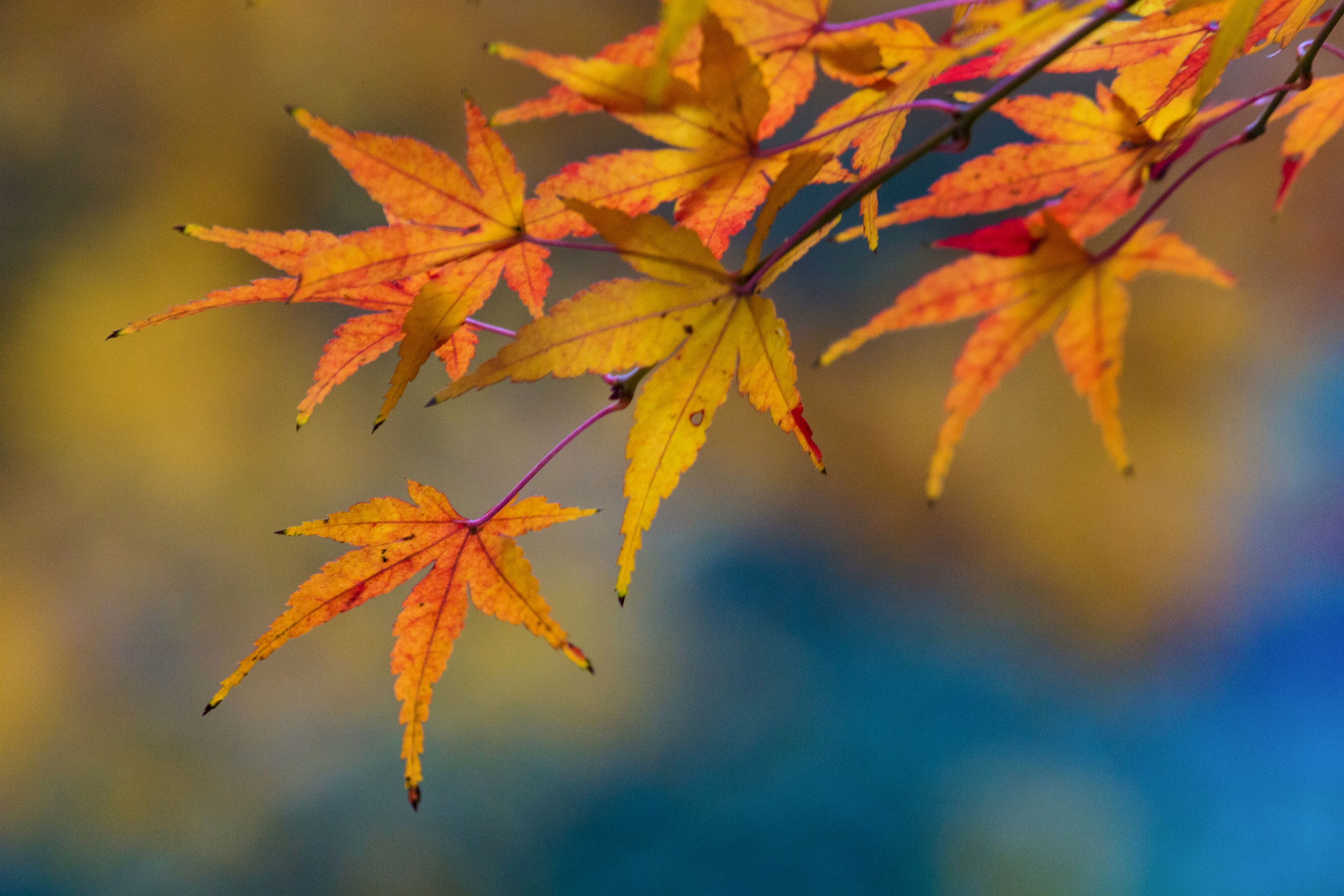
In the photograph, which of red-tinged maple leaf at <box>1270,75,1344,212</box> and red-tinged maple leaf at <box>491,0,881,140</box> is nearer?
red-tinged maple leaf at <box>491,0,881,140</box>

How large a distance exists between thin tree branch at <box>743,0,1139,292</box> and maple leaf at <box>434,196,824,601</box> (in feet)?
0.05

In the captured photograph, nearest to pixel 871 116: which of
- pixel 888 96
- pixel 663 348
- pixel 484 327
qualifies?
pixel 888 96

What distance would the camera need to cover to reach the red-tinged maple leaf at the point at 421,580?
0.36 meters

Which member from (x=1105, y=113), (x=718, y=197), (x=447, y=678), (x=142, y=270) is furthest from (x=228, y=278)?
(x=1105, y=113)

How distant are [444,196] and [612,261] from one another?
133cm

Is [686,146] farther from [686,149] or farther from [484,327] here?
[484,327]

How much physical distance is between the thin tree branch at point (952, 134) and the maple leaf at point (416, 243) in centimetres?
12

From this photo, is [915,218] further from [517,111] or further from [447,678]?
[447,678]

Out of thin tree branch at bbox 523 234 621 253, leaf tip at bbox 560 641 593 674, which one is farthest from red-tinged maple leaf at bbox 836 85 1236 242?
leaf tip at bbox 560 641 593 674

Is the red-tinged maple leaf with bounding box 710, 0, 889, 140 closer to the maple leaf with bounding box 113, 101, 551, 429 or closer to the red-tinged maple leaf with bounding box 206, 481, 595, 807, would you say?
the maple leaf with bounding box 113, 101, 551, 429

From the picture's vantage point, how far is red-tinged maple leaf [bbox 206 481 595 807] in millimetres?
361

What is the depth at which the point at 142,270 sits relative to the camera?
1.45 m

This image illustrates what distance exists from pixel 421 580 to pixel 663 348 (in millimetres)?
187

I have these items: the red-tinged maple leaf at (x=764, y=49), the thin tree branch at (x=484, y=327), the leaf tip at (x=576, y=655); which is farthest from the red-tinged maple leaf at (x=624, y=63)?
the leaf tip at (x=576, y=655)
